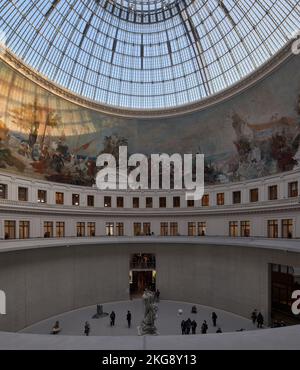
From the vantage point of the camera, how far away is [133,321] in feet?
96.7

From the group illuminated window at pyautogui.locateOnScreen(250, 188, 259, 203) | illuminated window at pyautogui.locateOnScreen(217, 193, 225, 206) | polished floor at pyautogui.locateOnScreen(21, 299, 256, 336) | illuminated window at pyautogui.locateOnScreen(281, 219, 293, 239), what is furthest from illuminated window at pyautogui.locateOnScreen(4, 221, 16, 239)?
illuminated window at pyautogui.locateOnScreen(281, 219, 293, 239)

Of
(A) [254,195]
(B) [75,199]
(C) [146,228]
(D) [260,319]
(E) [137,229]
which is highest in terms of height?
(A) [254,195]

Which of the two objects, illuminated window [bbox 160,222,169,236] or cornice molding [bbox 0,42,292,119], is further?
illuminated window [bbox 160,222,169,236]

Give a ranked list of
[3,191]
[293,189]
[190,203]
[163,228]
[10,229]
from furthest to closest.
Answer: [163,228] → [190,203] → [3,191] → [10,229] → [293,189]

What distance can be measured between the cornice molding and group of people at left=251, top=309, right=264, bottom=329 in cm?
2535

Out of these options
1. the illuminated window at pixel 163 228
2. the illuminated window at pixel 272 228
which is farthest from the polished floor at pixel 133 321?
the illuminated window at pixel 163 228

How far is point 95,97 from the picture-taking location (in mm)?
44281

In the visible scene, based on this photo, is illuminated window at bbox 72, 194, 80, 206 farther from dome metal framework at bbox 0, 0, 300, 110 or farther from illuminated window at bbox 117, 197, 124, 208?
dome metal framework at bbox 0, 0, 300, 110

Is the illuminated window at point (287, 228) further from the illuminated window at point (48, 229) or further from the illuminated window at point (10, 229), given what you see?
the illuminated window at point (10, 229)

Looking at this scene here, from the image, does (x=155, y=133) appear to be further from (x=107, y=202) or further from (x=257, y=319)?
(x=257, y=319)

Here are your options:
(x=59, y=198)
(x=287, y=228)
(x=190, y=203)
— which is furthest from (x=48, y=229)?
(x=287, y=228)

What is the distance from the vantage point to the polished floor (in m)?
26.9

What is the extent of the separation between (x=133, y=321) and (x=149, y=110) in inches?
1142

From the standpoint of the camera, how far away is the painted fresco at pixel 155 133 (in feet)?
94.1
